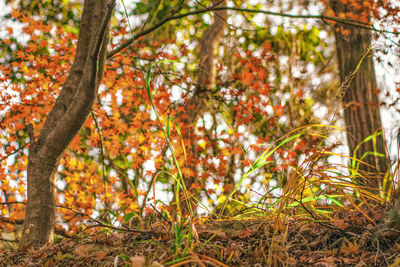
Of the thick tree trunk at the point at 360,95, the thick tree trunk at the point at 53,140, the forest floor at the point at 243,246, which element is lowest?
the forest floor at the point at 243,246

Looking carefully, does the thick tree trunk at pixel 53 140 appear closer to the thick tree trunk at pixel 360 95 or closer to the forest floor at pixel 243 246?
the forest floor at pixel 243 246

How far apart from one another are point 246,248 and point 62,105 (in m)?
1.69

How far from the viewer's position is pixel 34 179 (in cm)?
230

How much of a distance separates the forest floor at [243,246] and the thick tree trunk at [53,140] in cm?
34

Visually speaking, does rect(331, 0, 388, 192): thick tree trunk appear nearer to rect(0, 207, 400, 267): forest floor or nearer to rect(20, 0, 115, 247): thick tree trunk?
rect(0, 207, 400, 267): forest floor

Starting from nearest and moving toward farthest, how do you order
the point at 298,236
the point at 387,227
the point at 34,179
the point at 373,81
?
the point at 387,227 → the point at 298,236 → the point at 34,179 → the point at 373,81

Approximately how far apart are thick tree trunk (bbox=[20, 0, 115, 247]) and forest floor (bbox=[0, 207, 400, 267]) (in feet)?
1.12

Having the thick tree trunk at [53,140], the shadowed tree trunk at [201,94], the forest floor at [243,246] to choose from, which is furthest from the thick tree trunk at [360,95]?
the thick tree trunk at [53,140]

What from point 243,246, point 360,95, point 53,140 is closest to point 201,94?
point 360,95

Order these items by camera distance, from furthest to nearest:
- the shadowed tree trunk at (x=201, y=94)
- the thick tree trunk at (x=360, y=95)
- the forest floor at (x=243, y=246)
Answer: the shadowed tree trunk at (x=201, y=94), the thick tree trunk at (x=360, y=95), the forest floor at (x=243, y=246)

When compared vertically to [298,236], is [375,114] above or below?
above

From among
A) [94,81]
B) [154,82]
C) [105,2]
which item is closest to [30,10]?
[154,82]

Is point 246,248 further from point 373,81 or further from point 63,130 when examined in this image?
point 373,81

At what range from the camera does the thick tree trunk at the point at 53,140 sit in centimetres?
223
